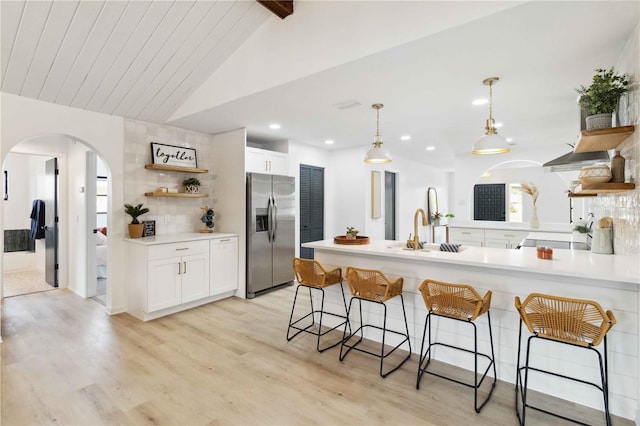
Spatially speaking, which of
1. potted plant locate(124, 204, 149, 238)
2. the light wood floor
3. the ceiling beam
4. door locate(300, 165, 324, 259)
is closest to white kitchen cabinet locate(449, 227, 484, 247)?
door locate(300, 165, 324, 259)

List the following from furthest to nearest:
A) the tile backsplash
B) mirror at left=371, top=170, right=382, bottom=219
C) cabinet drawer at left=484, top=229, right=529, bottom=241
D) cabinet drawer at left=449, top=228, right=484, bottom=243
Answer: mirror at left=371, top=170, right=382, bottom=219
cabinet drawer at left=449, top=228, right=484, bottom=243
cabinet drawer at left=484, top=229, right=529, bottom=241
the tile backsplash

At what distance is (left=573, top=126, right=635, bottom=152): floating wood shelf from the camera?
2014 mm

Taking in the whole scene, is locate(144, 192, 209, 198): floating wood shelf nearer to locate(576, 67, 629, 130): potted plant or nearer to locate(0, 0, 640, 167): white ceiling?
locate(0, 0, 640, 167): white ceiling

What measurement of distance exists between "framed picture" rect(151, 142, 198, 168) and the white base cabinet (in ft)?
3.55

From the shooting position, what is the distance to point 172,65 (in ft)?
10.7

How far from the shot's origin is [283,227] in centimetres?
494

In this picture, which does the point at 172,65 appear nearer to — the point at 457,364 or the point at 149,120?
the point at 149,120

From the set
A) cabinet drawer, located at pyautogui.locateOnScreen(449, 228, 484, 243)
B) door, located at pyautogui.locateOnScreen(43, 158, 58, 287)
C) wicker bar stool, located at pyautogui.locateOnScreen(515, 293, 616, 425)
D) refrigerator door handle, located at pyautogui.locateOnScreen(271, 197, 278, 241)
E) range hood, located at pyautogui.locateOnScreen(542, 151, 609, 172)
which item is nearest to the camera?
wicker bar stool, located at pyautogui.locateOnScreen(515, 293, 616, 425)

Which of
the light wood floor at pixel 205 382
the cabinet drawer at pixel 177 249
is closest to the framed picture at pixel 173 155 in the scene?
the cabinet drawer at pixel 177 249

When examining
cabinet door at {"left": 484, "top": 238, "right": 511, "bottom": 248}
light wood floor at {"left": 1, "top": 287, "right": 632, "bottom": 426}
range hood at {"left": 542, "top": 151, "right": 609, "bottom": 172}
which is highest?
range hood at {"left": 542, "top": 151, "right": 609, "bottom": 172}

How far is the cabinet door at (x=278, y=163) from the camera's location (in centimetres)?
498

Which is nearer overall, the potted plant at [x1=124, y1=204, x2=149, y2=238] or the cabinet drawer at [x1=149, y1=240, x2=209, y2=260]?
the cabinet drawer at [x1=149, y1=240, x2=209, y2=260]

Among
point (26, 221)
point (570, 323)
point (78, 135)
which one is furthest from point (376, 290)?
point (26, 221)

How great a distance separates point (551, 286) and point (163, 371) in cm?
300
